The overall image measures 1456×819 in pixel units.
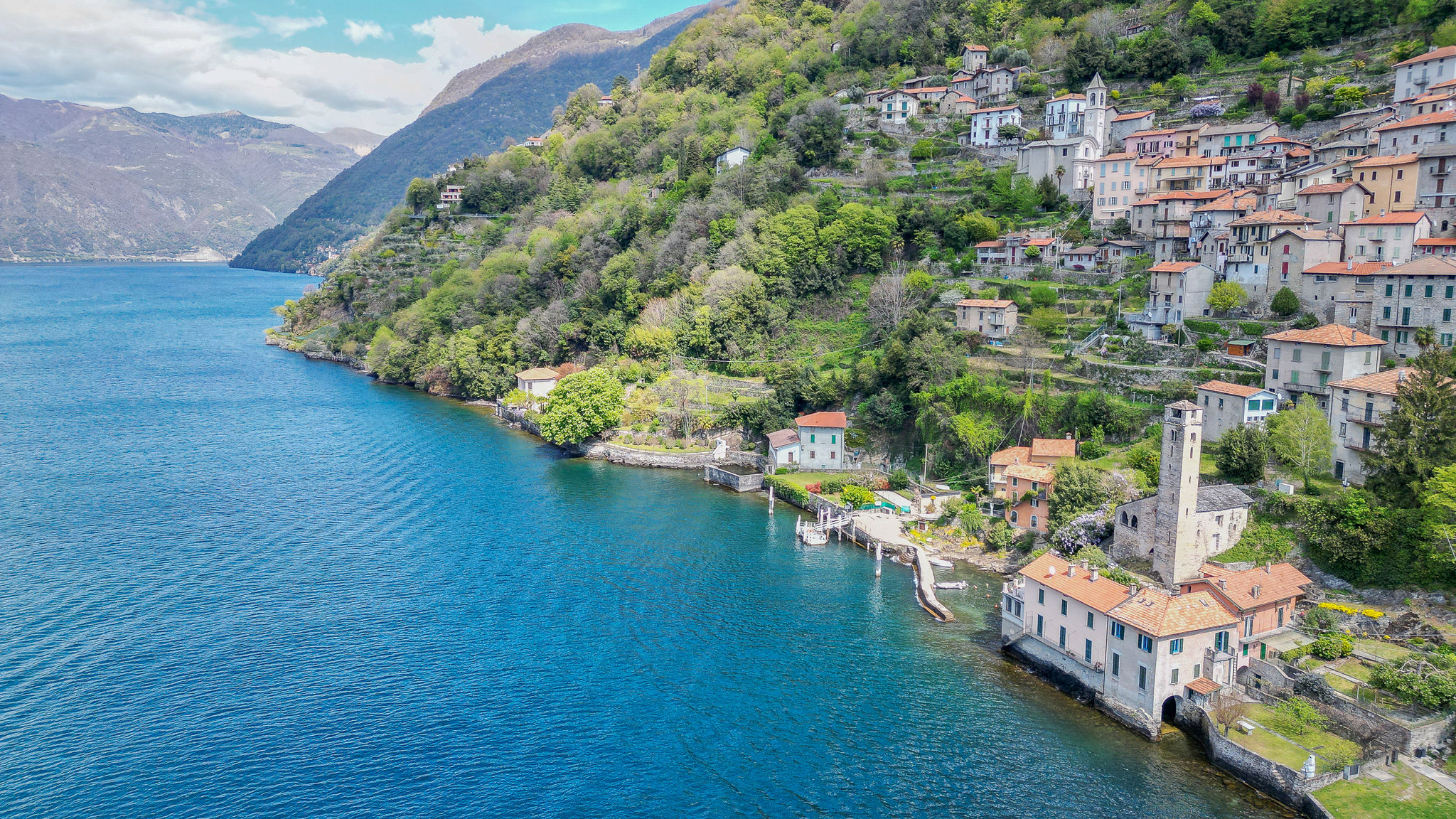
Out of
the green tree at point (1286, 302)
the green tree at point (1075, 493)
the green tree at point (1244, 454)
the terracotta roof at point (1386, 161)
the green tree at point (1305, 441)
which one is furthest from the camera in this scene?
the terracotta roof at point (1386, 161)

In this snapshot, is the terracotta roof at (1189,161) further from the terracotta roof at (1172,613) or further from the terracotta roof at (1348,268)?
the terracotta roof at (1172,613)

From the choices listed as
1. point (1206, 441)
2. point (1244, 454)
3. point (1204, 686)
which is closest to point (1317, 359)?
point (1206, 441)

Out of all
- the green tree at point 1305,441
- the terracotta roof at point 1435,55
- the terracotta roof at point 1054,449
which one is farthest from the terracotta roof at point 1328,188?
the terracotta roof at point 1054,449

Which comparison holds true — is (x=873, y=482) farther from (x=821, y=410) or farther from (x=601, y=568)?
(x=601, y=568)

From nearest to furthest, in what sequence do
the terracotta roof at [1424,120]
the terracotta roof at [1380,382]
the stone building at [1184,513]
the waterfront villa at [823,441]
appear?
the stone building at [1184,513], the terracotta roof at [1380,382], the terracotta roof at [1424,120], the waterfront villa at [823,441]

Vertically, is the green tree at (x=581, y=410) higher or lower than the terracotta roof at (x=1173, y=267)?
lower

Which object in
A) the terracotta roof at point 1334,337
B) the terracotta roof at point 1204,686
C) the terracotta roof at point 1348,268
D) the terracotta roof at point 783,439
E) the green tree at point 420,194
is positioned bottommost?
the terracotta roof at point 1204,686

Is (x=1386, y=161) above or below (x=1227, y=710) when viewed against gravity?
above

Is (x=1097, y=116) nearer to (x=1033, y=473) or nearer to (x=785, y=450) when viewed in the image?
(x=785, y=450)
